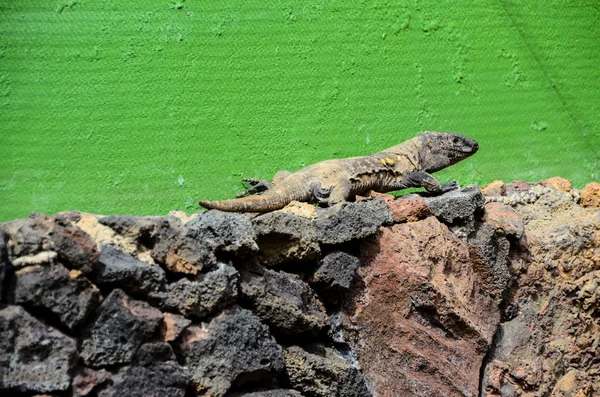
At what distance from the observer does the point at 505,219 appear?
2938 mm

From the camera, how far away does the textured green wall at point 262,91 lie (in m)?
2.76

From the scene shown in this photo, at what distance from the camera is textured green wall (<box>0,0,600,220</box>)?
276cm

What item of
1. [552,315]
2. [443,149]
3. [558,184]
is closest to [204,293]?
[552,315]

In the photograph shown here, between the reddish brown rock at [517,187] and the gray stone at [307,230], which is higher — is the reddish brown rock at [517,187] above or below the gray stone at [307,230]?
below

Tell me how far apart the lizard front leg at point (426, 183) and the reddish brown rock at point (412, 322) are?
0.61 metres

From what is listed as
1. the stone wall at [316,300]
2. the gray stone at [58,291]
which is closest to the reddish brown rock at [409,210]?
the stone wall at [316,300]

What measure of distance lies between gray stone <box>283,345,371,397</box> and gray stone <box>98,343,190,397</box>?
1.32 feet

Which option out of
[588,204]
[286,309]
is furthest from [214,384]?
[588,204]

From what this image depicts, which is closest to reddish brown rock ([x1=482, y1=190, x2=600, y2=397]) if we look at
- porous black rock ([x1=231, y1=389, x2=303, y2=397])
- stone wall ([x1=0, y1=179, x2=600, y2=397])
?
stone wall ([x1=0, y1=179, x2=600, y2=397])

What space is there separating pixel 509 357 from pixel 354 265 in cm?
76

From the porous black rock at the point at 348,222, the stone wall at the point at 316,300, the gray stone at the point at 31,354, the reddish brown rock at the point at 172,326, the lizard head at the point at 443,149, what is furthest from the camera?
the lizard head at the point at 443,149

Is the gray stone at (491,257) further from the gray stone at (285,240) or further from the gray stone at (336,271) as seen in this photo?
the gray stone at (285,240)

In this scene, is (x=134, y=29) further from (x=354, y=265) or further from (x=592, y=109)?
(x=592, y=109)

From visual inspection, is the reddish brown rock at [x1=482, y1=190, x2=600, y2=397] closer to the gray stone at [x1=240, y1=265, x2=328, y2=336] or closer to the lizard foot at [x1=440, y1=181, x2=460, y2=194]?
the lizard foot at [x1=440, y1=181, x2=460, y2=194]
